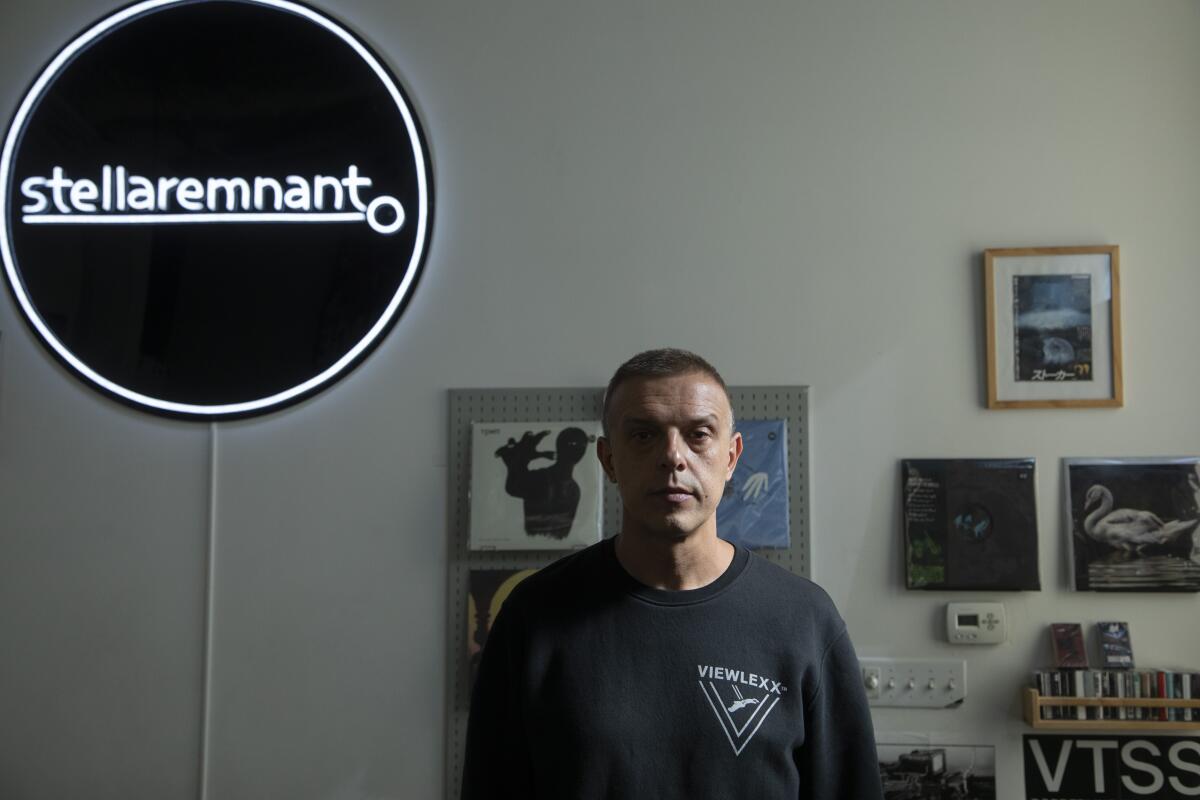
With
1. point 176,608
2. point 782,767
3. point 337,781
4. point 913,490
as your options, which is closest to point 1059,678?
point 913,490

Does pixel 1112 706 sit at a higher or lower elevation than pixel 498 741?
lower

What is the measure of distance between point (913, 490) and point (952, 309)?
0.44m

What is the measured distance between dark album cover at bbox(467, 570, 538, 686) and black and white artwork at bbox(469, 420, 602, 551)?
65mm

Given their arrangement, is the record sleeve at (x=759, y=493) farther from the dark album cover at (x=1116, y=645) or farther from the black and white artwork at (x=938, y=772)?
the dark album cover at (x=1116, y=645)

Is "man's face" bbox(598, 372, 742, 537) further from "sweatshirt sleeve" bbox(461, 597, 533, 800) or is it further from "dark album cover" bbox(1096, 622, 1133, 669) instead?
"dark album cover" bbox(1096, 622, 1133, 669)

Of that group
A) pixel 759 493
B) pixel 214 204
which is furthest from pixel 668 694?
pixel 214 204

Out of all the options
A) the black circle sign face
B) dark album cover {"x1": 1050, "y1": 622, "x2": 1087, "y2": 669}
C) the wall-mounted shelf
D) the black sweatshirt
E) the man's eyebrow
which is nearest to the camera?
the black sweatshirt

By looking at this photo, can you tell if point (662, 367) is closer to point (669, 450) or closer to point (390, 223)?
point (669, 450)

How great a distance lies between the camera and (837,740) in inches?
58.4

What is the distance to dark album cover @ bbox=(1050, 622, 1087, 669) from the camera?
7.37 feet

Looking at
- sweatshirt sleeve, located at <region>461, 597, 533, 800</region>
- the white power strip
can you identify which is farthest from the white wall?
sweatshirt sleeve, located at <region>461, 597, 533, 800</region>

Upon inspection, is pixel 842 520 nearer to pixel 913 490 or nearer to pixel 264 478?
pixel 913 490

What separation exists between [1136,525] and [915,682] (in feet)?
2.01

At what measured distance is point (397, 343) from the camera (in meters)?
2.46
